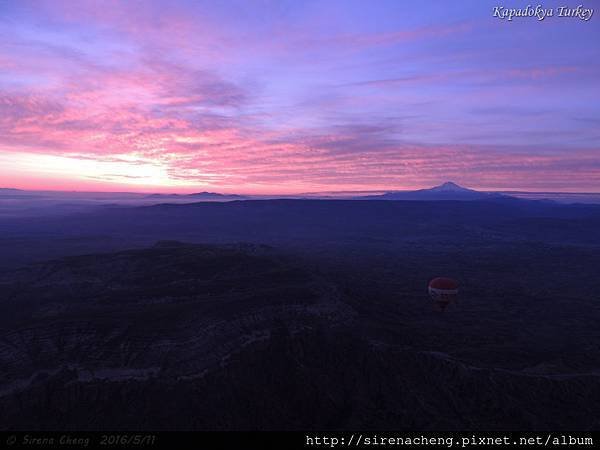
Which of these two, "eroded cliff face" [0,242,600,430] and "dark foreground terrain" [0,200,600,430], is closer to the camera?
"eroded cliff face" [0,242,600,430]

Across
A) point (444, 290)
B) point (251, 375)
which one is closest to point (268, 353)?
point (251, 375)

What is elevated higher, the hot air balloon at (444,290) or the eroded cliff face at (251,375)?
the hot air balloon at (444,290)

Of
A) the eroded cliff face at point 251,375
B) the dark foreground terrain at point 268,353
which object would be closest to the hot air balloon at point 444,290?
the dark foreground terrain at point 268,353

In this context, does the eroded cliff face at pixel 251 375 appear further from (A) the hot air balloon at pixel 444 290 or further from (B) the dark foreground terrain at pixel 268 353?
(A) the hot air balloon at pixel 444 290

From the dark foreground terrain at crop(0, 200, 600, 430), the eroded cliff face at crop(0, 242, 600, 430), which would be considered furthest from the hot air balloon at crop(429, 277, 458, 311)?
the eroded cliff face at crop(0, 242, 600, 430)

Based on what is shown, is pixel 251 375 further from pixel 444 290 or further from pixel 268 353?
pixel 444 290

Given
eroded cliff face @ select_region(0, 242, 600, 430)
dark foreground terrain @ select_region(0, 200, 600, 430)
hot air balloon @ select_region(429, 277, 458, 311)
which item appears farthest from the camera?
hot air balloon @ select_region(429, 277, 458, 311)

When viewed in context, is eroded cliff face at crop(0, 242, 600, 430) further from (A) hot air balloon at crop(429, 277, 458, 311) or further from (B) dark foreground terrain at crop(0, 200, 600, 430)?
(A) hot air balloon at crop(429, 277, 458, 311)

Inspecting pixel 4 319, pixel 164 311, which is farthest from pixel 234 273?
pixel 4 319

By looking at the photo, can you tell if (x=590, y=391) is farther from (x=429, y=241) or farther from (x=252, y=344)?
(x=429, y=241)
